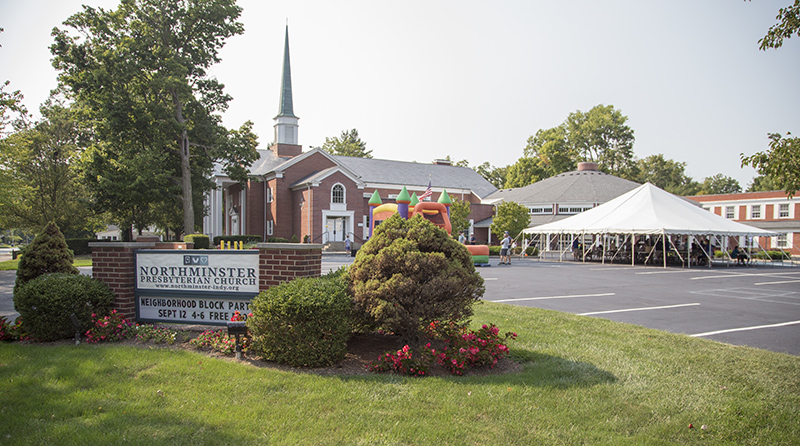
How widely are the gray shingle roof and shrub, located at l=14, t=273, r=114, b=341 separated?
4093cm

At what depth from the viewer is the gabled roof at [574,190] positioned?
42406 mm

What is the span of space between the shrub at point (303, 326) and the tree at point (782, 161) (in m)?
4.62

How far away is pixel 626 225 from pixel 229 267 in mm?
23148

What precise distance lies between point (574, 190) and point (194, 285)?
41.5 metres

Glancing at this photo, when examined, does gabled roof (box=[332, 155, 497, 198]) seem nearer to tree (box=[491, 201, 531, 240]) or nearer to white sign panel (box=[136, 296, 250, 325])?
tree (box=[491, 201, 531, 240])

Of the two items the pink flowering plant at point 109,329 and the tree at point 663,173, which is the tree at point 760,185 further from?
the pink flowering plant at point 109,329

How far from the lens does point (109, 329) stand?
6.51m

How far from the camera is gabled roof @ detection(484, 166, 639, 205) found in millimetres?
42406

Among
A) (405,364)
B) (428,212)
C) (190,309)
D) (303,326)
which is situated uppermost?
(428,212)

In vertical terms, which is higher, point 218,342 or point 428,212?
point 428,212

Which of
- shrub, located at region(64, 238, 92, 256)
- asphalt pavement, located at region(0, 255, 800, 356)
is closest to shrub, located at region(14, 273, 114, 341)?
asphalt pavement, located at region(0, 255, 800, 356)

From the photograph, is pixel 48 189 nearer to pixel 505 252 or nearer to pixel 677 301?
pixel 505 252

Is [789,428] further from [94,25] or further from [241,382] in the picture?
[94,25]

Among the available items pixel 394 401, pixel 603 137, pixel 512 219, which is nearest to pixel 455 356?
pixel 394 401
